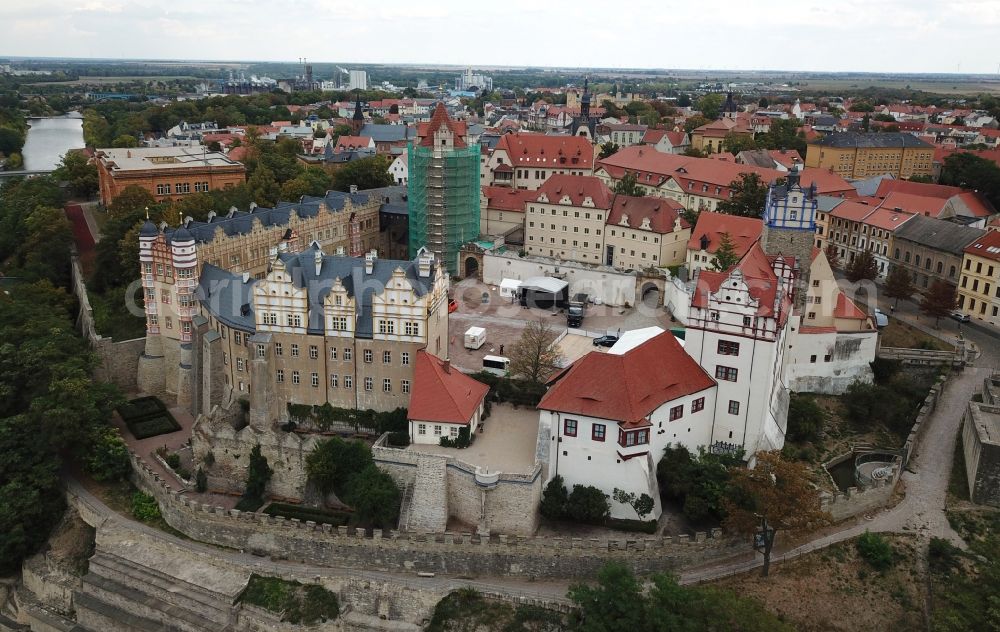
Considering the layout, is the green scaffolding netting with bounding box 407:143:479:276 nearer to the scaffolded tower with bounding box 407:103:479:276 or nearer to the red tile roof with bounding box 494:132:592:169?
the scaffolded tower with bounding box 407:103:479:276

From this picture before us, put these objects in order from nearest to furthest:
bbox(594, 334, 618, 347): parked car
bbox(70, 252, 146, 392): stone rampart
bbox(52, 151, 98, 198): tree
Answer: bbox(594, 334, 618, 347): parked car
bbox(70, 252, 146, 392): stone rampart
bbox(52, 151, 98, 198): tree

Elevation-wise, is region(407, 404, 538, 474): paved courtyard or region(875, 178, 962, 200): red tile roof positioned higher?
region(875, 178, 962, 200): red tile roof

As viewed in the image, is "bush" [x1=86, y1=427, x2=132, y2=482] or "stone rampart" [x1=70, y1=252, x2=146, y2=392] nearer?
"bush" [x1=86, y1=427, x2=132, y2=482]

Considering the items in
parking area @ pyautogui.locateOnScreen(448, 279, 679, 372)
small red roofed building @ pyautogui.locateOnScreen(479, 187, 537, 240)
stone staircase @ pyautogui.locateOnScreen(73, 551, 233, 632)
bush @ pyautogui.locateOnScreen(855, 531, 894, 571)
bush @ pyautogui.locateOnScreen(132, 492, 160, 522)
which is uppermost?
small red roofed building @ pyautogui.locateOnScreen(479, 187, 537, 240)

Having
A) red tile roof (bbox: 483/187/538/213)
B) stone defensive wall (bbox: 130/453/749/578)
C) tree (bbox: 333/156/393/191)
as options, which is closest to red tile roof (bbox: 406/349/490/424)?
stone defensive wall (bbox: 130/453/749/578)

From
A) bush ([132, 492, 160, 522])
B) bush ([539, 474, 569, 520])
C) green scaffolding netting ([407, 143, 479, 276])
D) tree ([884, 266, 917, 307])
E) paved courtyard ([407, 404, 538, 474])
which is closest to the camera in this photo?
bush ([539, 474, 569, 520])

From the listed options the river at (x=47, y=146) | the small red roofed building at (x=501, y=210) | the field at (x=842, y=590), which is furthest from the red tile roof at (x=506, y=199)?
the river at (x=47, y=146)
